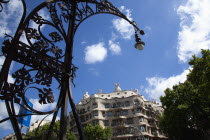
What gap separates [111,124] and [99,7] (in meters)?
40.6

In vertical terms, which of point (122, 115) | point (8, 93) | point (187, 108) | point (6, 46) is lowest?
point (8, 93)

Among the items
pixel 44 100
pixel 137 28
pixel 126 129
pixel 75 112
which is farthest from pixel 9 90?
pixel 126 129

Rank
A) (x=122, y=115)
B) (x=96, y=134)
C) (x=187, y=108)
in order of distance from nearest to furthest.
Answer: (x=187, y=108) → (x=96, y=134) → (x=122, y=115)

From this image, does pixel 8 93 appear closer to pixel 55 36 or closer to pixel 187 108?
pixel 55 36

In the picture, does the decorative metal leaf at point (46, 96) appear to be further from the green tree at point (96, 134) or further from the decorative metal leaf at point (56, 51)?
the green tree at point (96, 134)

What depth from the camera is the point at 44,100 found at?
2451 millimetres

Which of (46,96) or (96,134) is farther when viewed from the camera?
(96,134)

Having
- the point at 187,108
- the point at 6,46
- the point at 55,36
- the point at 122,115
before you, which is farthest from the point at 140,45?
the point at 122,115

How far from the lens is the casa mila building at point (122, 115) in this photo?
40.2 m

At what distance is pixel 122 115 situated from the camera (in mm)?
42875

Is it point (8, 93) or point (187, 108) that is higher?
point (187, 108)

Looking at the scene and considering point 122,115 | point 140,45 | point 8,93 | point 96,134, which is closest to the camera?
point 8,93

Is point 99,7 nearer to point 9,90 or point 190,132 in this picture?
point 9,90

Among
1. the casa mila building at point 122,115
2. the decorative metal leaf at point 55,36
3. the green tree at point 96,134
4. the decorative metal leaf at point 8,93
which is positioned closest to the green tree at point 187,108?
the green tree at point 96,134
